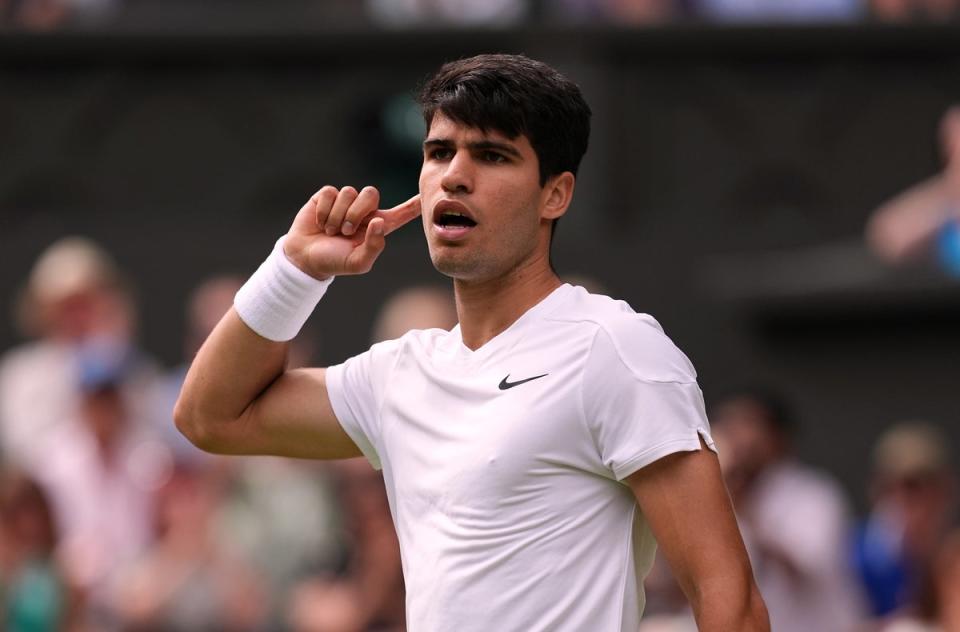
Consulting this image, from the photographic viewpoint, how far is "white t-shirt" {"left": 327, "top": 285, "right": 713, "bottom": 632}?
3488 mm

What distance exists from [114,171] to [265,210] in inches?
34.4

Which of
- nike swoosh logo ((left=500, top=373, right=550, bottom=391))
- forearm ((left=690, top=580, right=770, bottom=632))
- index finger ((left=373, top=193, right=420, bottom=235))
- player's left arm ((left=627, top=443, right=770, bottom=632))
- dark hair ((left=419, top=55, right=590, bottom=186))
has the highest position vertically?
dark hair ((left=419, top=55, right=590, bottom=186))

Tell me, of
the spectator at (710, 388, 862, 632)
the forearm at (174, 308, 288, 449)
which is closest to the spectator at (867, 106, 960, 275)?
the spectator at (710, 388, 862, 632)

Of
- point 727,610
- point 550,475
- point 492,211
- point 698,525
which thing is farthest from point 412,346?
point 727,610

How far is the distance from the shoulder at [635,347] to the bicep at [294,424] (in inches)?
24.8

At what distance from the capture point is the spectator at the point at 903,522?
8.23 meters

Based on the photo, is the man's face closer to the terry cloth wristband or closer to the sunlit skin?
the sunlit skin

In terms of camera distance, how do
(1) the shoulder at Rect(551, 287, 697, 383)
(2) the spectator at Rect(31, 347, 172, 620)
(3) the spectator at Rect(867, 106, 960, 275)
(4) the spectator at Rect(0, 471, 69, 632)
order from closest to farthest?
(1) the shoulder at Rect(551, 287, 697, 383)
(4) the spectator at Rect(0, 471, 69, 632)
(2) the spectator at Rect(31, 347, 172, 620)
(3) the spectator at Rect(867, 106, 960, 275)

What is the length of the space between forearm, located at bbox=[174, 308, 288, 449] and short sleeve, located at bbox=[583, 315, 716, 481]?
0.80 metres

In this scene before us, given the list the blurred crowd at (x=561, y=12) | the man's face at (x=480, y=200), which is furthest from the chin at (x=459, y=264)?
the blurred crowd at (x=561, y=12)

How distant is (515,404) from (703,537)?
1.39ft

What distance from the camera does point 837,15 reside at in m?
10.4

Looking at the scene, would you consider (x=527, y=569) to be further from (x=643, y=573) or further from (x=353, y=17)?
(x=353, y=17)

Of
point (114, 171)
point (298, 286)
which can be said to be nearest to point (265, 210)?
point (114, 171)
